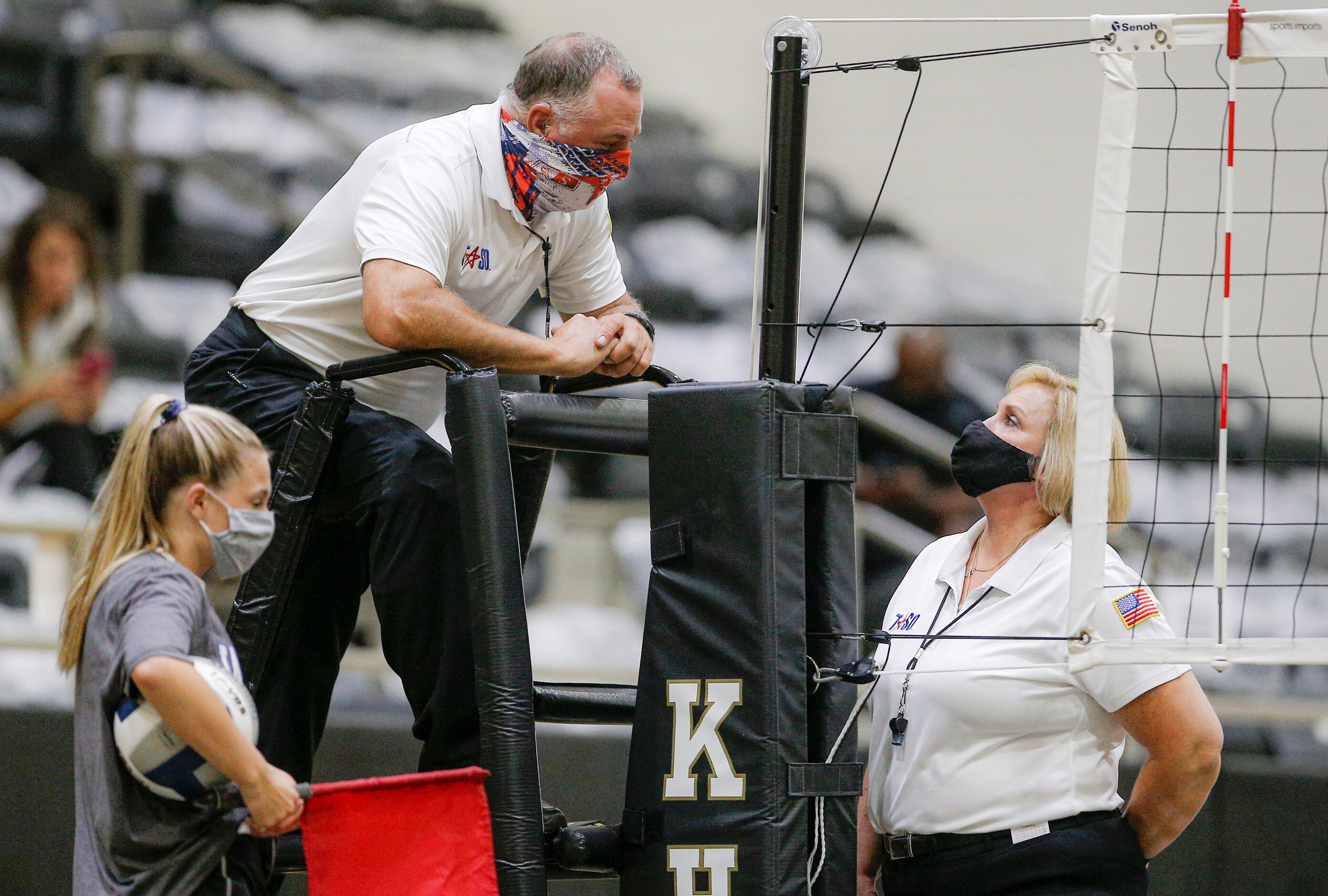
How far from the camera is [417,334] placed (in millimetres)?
1938

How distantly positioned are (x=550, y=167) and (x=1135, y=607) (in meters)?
1.09

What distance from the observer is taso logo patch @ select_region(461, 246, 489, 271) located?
83.7 inches

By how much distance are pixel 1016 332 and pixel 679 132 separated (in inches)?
64.7

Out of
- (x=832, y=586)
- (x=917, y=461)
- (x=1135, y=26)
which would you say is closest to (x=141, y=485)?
(x=832, y=586)

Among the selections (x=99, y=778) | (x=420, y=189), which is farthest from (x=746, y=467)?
(x=99, y=778)

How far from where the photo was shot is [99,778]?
5.24ft

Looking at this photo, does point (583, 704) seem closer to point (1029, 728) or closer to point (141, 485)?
point (1029, 728)

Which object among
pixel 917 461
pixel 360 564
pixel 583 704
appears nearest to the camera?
pixel 583 704

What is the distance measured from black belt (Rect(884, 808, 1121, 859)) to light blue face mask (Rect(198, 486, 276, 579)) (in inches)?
40.6

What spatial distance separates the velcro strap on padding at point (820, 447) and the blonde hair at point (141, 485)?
730mm

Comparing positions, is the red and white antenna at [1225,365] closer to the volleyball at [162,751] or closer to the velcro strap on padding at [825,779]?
the velcro strap on padding at [825,779]

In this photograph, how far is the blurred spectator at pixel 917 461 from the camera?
4.41 meters

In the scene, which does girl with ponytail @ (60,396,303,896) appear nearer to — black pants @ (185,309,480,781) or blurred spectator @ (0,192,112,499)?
black pants @ (185,309,480,781)

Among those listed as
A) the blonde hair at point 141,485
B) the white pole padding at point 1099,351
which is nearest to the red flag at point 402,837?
the blonde hair at point 141,485
